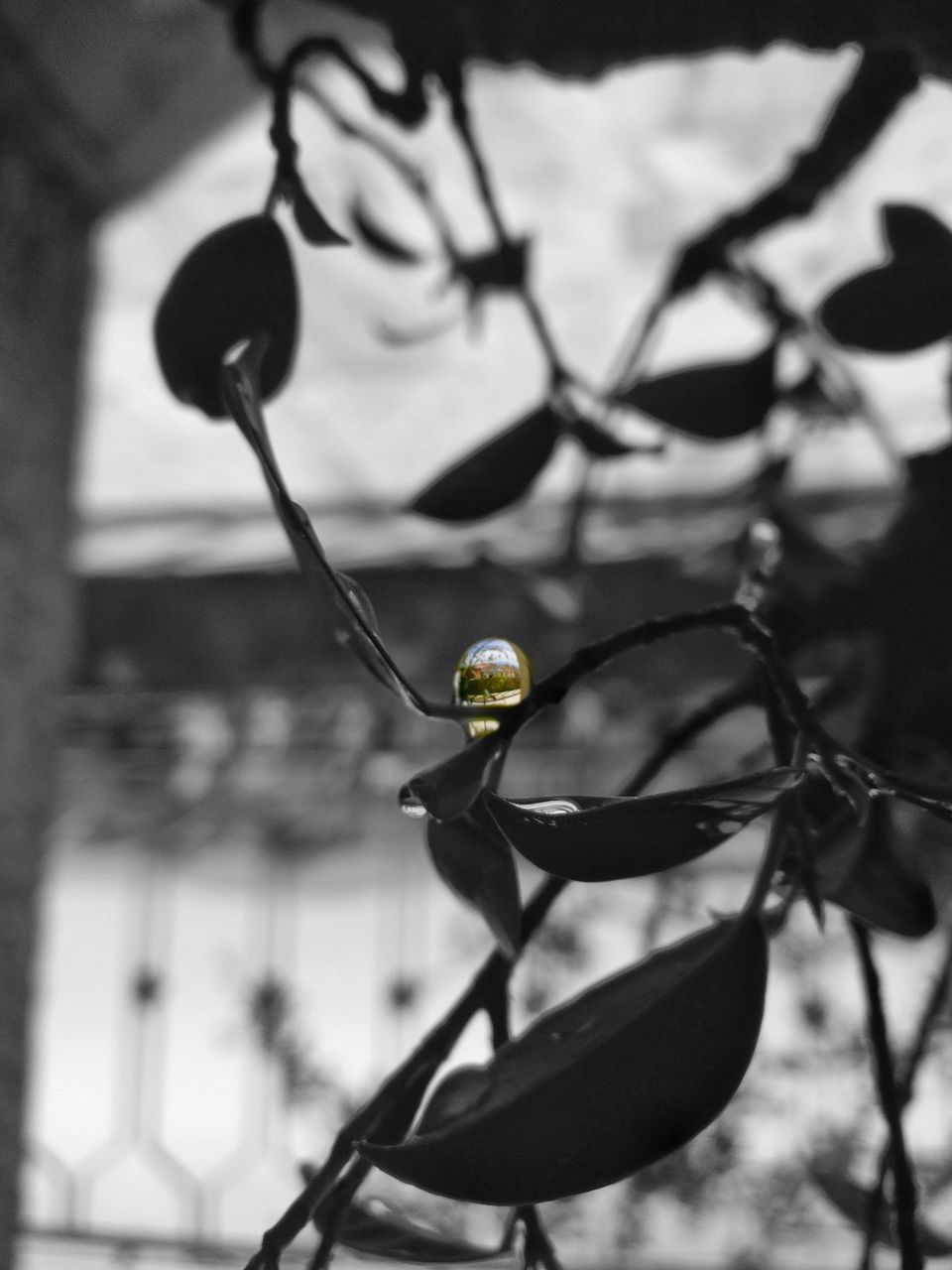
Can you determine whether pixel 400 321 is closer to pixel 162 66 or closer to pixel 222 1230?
pixel 162 66

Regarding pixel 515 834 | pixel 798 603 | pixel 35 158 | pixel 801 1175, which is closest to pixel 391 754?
pixel 801 1175

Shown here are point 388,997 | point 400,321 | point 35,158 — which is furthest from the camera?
point 388,997

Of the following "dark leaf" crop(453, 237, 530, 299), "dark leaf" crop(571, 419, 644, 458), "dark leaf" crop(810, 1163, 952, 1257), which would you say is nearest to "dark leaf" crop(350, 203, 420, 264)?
"dark leaf" crop(453, 237, 530, 299)

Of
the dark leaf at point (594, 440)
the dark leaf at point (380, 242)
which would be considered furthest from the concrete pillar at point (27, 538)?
the dark leaf at point (594, 440)

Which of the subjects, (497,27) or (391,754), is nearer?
(497,27)

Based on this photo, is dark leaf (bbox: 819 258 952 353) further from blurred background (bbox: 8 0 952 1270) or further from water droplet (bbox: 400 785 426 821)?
blurred background (bbox: 8 0 952 1270)
